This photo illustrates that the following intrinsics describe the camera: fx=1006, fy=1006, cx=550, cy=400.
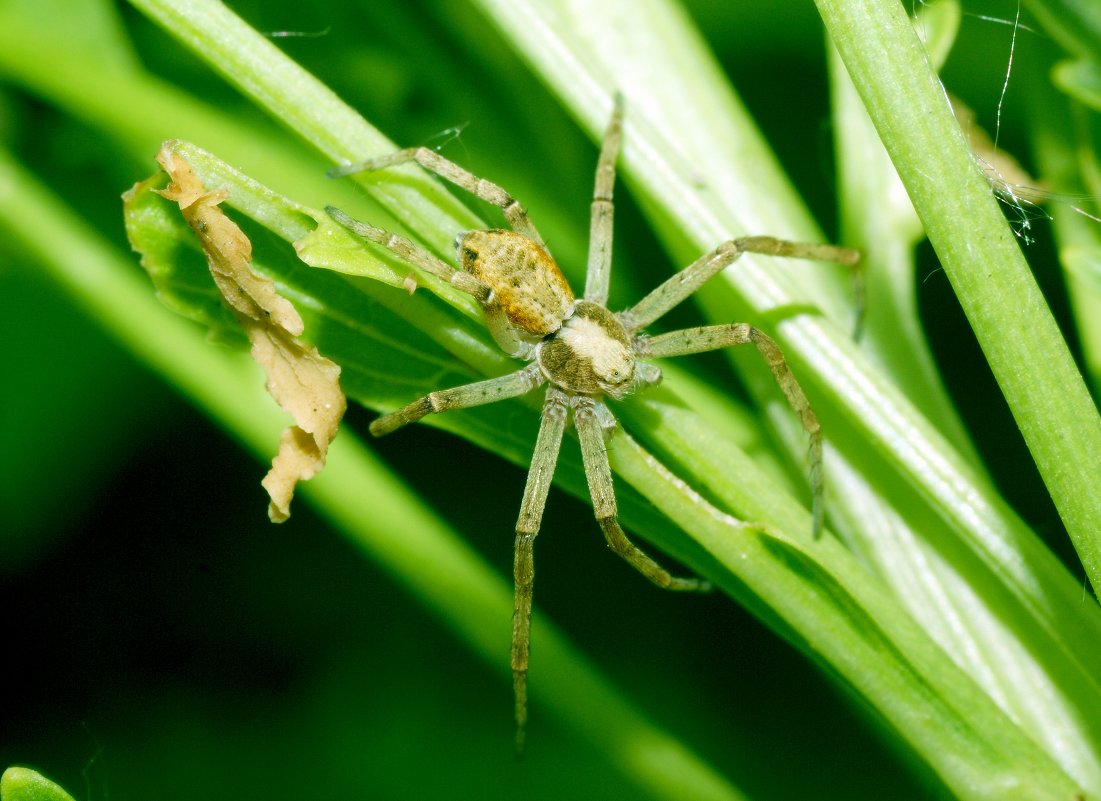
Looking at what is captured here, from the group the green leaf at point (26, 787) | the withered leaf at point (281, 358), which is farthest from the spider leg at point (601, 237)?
the green leaf at point (26, 787)

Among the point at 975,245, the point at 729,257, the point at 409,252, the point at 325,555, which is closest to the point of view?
the point at 975,245

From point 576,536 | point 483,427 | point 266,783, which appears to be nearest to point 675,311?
point 576,536

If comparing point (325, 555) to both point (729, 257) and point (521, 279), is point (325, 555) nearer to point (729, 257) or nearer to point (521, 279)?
point (521, 279)

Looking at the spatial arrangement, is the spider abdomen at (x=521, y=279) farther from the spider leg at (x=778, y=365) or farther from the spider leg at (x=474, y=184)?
the spider leg at (x=778, y=365)

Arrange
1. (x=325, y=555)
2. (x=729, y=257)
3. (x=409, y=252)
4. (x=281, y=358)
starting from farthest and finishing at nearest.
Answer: (x=325, y=555) → (x=729, y=257) → (x=409, y=252) → (x=281, y=358)

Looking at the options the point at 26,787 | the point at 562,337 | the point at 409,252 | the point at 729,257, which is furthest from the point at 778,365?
the point at 26,787
